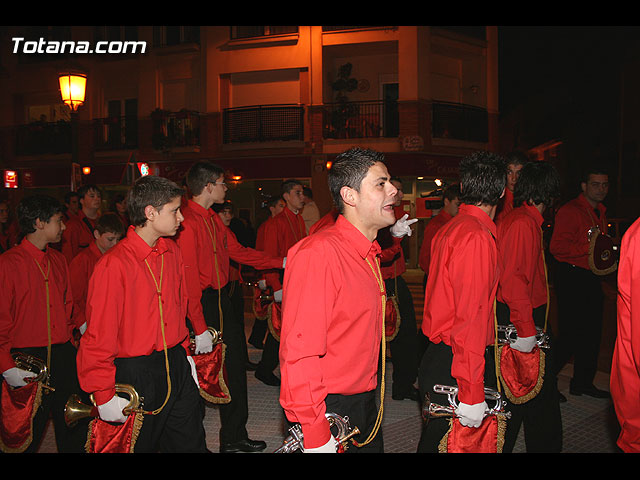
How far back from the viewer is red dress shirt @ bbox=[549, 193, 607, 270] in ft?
17.9

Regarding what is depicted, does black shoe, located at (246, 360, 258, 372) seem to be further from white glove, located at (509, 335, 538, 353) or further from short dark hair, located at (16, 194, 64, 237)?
white glove, located at (509, 335, 538, 353)

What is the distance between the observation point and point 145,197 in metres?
3.23

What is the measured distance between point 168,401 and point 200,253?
1.63 meters

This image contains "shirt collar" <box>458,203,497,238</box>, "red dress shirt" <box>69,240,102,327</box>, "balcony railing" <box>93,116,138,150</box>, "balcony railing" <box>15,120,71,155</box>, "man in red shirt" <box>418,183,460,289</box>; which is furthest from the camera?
"balcony railing" <box>15,120,71,155</box>

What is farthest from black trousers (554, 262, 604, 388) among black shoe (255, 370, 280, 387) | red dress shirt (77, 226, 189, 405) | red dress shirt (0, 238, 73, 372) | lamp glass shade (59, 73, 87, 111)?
lamp glass shade (59, 73, 87, 111)

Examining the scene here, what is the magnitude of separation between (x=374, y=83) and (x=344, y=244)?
20.8m

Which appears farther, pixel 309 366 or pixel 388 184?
pixel 388 184

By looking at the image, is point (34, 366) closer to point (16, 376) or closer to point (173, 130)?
point (16, 376)

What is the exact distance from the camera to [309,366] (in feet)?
6.67

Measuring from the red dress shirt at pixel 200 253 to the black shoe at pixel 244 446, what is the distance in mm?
1064

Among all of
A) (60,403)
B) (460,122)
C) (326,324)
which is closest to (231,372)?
(60,403)

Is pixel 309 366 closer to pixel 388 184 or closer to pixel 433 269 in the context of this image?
pixel 388 184

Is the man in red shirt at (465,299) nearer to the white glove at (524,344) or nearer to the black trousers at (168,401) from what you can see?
the white glove at (524,344)

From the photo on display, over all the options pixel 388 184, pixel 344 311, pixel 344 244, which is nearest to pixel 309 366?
pixel 344 311
